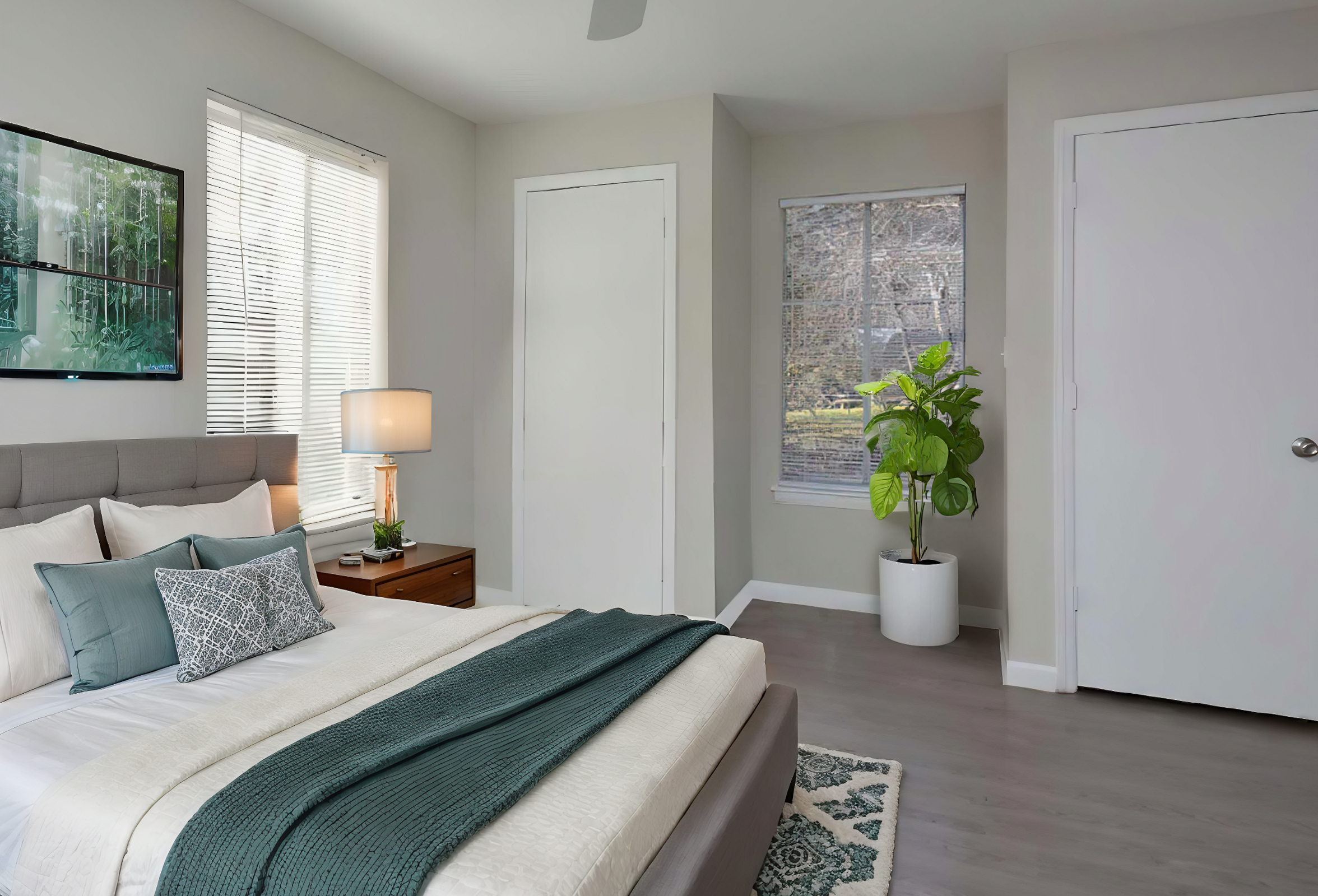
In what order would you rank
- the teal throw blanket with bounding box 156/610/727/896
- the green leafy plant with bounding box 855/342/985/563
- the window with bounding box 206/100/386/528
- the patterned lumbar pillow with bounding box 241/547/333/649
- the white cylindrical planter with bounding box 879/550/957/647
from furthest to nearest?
the white cylindrical planter with bounding box 879/550/957/647, the green leafy plant with bounding box 855/342/985/563, the window with bounding box 206/100/386/528, the patterned lumbar pillow with bounding box 241/547/333/649, the teal throw blanket with bounding box 156/610/727/896

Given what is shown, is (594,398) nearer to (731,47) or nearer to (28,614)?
(731,47)

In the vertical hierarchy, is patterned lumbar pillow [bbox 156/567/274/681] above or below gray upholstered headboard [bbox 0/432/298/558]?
below

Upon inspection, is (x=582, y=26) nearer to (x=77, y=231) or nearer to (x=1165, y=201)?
(x=77, y=231)

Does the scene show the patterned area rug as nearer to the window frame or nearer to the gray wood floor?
the gray wood floor

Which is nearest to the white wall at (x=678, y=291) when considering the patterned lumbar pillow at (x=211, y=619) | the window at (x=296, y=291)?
the window at (x=296, y=291)

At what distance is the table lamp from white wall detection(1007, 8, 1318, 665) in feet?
8.25

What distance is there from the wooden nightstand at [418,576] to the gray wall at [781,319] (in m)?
1.96

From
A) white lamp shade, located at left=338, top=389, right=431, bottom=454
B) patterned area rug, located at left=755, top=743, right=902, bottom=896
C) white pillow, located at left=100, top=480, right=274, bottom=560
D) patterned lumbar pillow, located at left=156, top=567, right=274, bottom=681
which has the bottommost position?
patterned area rug, located at left=755, top=743, right=902, bottom=896

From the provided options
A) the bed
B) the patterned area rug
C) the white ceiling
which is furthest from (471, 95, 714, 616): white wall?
the bed

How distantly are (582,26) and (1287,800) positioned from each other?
370 centimetres

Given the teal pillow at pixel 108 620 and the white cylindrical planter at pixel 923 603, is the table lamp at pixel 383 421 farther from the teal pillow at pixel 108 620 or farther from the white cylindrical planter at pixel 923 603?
the white cylindrical planter at pixel 923 603

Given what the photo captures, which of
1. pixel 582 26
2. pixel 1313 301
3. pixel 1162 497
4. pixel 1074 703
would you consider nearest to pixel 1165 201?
pixel 1313 301

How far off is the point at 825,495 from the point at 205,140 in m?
3.44

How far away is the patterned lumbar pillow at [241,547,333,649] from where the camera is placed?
7.21 feet
